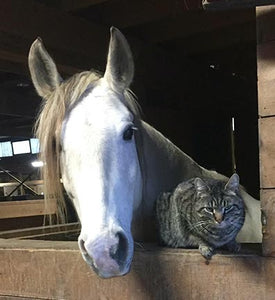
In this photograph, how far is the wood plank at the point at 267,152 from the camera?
0.89 metres

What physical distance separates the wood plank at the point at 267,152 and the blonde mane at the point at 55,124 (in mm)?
359

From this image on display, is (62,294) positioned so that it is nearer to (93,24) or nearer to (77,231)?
(77,231)

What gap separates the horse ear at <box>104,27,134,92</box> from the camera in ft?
3.74

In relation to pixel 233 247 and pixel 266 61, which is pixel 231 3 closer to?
pixel 266 61

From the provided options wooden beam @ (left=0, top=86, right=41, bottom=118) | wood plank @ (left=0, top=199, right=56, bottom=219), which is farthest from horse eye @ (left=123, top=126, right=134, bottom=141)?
wooden beam @ (left=0, top=86, right=41, bottom=118)

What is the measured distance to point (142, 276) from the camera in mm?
1032

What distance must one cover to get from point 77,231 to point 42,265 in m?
0.65

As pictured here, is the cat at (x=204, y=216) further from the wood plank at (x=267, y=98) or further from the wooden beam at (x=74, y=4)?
the wooden beam at (x=74, y=4)

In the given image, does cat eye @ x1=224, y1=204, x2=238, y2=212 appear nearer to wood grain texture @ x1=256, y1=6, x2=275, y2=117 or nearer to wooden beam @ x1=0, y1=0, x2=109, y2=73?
wood grain texture @ x1=256, y1=6, x2=275, y2=117

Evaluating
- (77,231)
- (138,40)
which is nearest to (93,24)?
(138,40)

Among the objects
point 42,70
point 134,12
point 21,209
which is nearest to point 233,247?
point 42,70

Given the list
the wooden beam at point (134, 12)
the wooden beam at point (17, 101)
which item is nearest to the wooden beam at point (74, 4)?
the wooden beam at point (134, 12)

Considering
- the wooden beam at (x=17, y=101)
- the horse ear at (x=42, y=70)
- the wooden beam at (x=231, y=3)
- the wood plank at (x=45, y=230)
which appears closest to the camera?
the wooden beam at (x=231, y=3)

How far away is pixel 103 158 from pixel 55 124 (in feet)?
0.52
